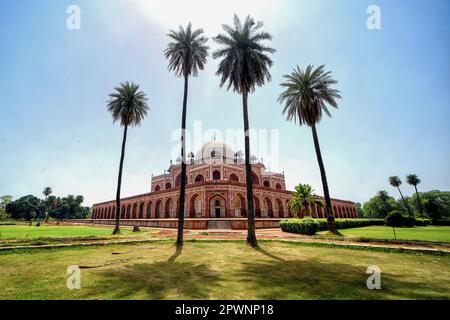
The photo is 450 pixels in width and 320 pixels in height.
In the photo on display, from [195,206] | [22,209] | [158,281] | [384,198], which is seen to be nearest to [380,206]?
[384,198]

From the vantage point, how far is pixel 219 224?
27.7m

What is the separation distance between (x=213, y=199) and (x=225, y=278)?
29.5 m

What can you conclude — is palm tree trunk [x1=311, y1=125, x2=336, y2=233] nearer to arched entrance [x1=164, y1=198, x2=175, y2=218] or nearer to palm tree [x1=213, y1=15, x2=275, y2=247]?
palm tree [x1=213, y1=15, x2=275, y2=247]

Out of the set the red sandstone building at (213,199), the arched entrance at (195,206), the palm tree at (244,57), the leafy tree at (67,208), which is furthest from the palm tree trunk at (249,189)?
the leafy tree at (67,208)

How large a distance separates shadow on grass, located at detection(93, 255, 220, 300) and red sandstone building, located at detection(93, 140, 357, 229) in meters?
19.7

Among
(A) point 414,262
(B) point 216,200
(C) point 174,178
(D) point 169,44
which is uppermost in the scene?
(D) point 169,44

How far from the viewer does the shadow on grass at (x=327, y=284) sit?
5012 mm

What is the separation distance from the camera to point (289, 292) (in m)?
5.22

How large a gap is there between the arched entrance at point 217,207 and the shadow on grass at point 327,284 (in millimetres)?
27813

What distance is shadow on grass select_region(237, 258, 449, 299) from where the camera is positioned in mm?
5012

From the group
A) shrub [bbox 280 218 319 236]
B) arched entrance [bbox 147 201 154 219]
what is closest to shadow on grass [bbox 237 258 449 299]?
shrub [bbox 280 218 319 236]
